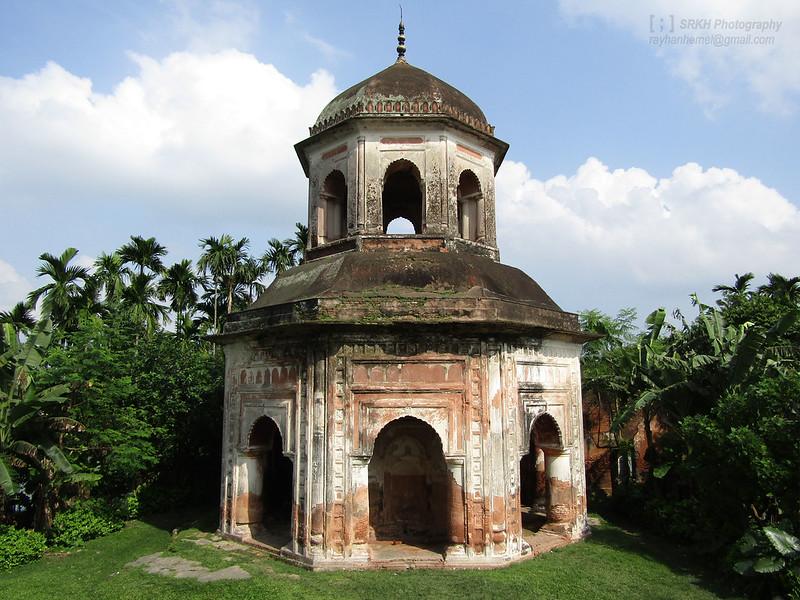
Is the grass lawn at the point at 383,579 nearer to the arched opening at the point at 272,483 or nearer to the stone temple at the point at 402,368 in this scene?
the stone temple at the point at 402,368

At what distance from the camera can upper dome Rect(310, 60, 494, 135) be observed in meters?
10.6

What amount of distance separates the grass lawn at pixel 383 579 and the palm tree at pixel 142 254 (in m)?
15.9

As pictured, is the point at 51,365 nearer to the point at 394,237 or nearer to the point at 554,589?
the point at 394,237

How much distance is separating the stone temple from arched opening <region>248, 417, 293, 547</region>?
0.07 m

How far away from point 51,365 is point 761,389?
12750 millimetres

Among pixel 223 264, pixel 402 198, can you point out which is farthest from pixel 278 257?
pixel 402 198

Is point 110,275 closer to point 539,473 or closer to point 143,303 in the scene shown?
point 143,303

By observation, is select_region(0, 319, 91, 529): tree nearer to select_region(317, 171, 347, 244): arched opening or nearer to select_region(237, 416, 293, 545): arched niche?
select_region(237, 416, 293, 545): arched niche

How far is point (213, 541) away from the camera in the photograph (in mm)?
10086

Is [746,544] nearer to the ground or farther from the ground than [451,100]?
nearer to the ground

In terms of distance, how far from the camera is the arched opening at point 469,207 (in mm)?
11336

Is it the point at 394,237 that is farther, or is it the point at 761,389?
the point at 394,237

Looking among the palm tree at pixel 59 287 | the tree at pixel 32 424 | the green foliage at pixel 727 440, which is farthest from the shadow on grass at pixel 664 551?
the palm tree at pixel 59 287

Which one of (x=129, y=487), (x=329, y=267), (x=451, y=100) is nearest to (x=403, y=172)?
(x=451, y=100)
